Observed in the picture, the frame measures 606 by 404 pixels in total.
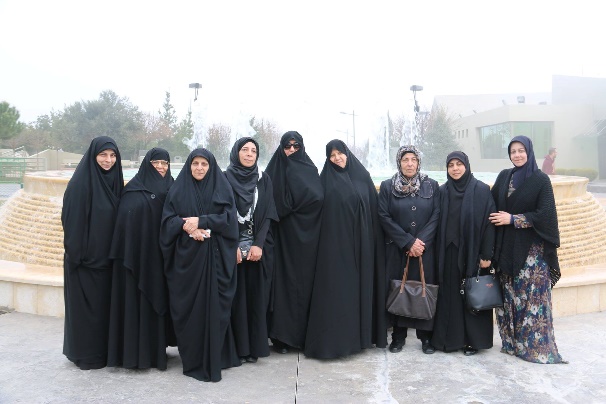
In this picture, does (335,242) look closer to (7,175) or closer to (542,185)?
(542,185)

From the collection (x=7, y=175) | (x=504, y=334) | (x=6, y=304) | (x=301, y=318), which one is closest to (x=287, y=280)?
(x=301, y=318)

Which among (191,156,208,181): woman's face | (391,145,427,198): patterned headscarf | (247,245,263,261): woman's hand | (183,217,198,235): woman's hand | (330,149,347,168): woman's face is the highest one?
(330,149,347,168): woman's face

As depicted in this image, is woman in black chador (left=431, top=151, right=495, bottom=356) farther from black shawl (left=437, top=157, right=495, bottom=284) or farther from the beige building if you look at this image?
the beige building

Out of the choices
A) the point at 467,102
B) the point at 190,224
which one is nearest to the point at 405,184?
the point at 190,224

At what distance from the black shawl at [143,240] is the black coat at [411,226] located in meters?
1.44

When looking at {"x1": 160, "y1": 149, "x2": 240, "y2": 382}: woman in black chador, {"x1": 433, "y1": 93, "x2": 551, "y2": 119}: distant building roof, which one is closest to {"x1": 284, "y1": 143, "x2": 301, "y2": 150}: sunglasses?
{"x1": 160, "y1": 149, "x2": 240, "y2": 382}: woman in black chador

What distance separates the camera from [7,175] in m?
16.9

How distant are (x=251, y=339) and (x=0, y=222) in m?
3.59

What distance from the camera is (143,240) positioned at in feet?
10.5

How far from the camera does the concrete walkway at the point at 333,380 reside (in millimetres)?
2941

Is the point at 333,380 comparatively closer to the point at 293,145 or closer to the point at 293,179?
the point at 293,179

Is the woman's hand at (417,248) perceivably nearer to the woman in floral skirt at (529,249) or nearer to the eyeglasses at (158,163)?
the woman in floral skirt at (529,249)

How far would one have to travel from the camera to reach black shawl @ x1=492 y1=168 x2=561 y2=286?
11.0 feet

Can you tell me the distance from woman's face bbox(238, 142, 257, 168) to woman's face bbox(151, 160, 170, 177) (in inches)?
17.7
